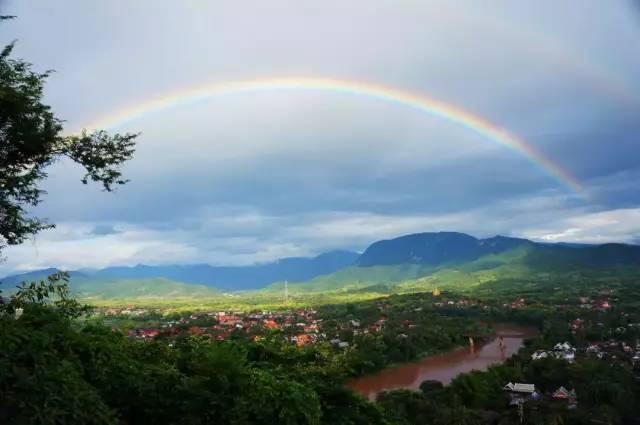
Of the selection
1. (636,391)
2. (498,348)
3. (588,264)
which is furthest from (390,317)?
(588,264)

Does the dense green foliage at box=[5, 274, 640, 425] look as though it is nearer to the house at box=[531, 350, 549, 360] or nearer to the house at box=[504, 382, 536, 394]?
the house at box=[504, 382, 536, 394]

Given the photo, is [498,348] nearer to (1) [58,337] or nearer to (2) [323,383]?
(2) [323,383]

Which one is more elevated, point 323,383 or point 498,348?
point 323,383

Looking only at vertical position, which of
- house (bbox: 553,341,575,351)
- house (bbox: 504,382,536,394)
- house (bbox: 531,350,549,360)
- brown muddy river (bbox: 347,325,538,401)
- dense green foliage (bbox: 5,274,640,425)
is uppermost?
dense green foliage (bbox: 5,274,640,425)

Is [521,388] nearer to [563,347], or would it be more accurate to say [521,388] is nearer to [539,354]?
[539,354]

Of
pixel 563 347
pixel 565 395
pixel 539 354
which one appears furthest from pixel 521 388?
pixel 563 347

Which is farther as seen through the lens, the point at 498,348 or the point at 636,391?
the point at 498,348

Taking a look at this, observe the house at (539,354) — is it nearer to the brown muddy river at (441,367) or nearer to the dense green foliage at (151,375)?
the brown muddy river at (441,367)

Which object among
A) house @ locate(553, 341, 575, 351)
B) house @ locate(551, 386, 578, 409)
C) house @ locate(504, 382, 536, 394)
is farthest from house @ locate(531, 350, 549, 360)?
house @ locate(551, 386, 578, 409)
